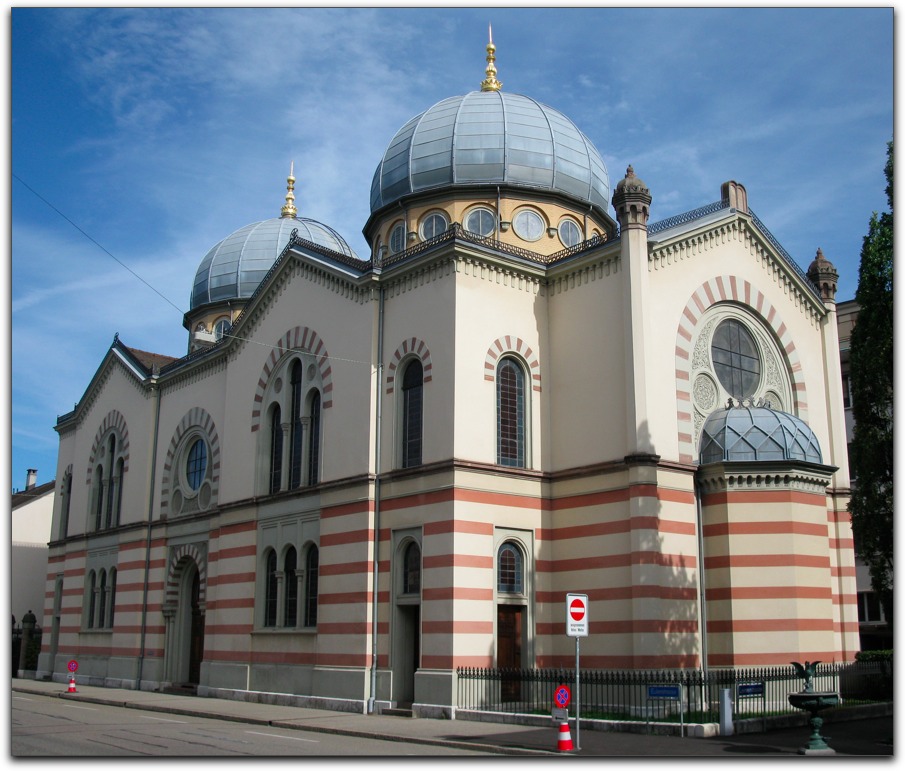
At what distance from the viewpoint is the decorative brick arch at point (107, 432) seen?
4053 cm

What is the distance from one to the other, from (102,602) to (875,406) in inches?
1182

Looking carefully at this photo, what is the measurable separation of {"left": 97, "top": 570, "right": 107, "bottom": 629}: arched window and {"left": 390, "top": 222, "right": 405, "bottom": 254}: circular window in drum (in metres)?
17.9

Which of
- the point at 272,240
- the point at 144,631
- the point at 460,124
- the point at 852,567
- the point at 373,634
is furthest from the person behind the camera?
the point at 272,240

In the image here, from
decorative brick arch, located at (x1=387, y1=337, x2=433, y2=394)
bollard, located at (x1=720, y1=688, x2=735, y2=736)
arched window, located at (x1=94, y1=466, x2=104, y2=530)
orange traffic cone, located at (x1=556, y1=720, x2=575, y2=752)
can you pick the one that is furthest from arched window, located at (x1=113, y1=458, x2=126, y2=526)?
bollard, located at (x1=720, y1=688, x2=735, y2=736)

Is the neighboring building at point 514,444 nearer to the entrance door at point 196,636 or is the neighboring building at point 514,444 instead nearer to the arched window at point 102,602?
the entrance door at point 196,636

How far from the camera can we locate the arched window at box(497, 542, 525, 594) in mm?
25328

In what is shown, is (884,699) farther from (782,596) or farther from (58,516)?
(58,516)

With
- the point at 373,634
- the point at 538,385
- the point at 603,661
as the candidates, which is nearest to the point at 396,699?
the point at 373,634

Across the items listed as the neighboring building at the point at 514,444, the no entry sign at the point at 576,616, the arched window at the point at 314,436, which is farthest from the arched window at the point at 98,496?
the no entry sign at the point at 576,616

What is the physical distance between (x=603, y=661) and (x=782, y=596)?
469cm

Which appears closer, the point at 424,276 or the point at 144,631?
the point at 424,276

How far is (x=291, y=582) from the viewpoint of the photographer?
97.7ft

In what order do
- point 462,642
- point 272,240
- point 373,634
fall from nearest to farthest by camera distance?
point 462,642 < point 373,634 < point 272,240

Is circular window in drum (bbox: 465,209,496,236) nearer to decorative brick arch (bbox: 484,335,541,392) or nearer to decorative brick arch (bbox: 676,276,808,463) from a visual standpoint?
decorative brick arch (bbox: 484,335,541,392)
